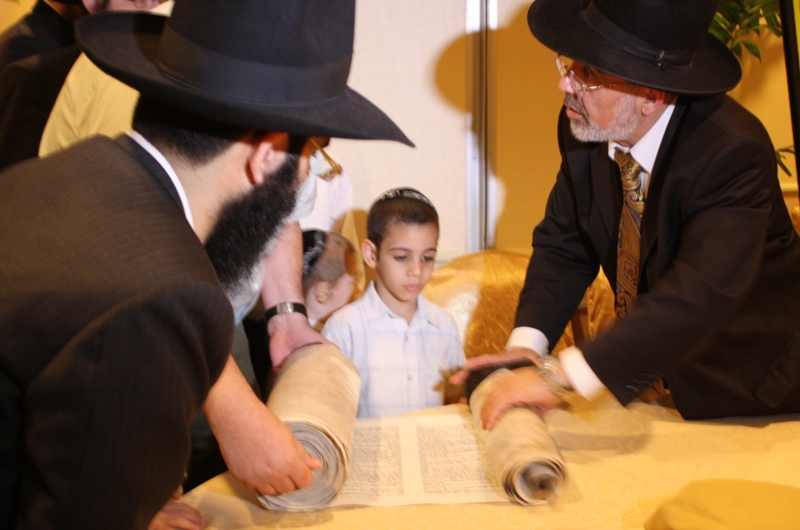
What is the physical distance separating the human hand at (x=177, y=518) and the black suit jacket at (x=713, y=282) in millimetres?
806

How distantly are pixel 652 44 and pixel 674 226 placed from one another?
41 cm

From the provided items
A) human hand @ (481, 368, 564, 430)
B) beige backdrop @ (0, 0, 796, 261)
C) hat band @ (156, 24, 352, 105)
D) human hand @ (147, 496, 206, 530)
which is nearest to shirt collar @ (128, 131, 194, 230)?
hat band @ (156, 24, 352, 105)

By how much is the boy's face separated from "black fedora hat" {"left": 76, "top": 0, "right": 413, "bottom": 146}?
1.20 meters

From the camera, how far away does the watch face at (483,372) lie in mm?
1555

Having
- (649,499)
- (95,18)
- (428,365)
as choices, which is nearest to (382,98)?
(428,365)

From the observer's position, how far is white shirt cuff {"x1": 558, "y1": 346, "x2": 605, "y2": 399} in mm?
1456

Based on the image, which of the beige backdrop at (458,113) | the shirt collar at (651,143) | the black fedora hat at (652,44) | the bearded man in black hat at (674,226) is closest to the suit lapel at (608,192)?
the bearded man in black hat at (674,226)

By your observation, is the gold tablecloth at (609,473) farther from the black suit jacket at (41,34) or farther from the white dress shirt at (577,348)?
the black suit jacket at (41,34)

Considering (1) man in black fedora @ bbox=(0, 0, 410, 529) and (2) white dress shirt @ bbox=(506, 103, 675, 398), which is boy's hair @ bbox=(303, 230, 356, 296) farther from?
(1) man in black fedora @ bbox=(0, 0, 410, 529)

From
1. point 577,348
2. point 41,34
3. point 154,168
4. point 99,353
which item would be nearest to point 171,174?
point 154,168

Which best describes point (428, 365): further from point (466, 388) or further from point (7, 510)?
point (7, 510)

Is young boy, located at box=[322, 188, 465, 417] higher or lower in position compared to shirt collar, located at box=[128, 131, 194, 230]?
lower

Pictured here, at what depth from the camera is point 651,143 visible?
5.66ft

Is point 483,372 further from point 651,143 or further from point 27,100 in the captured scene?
point 27,100
